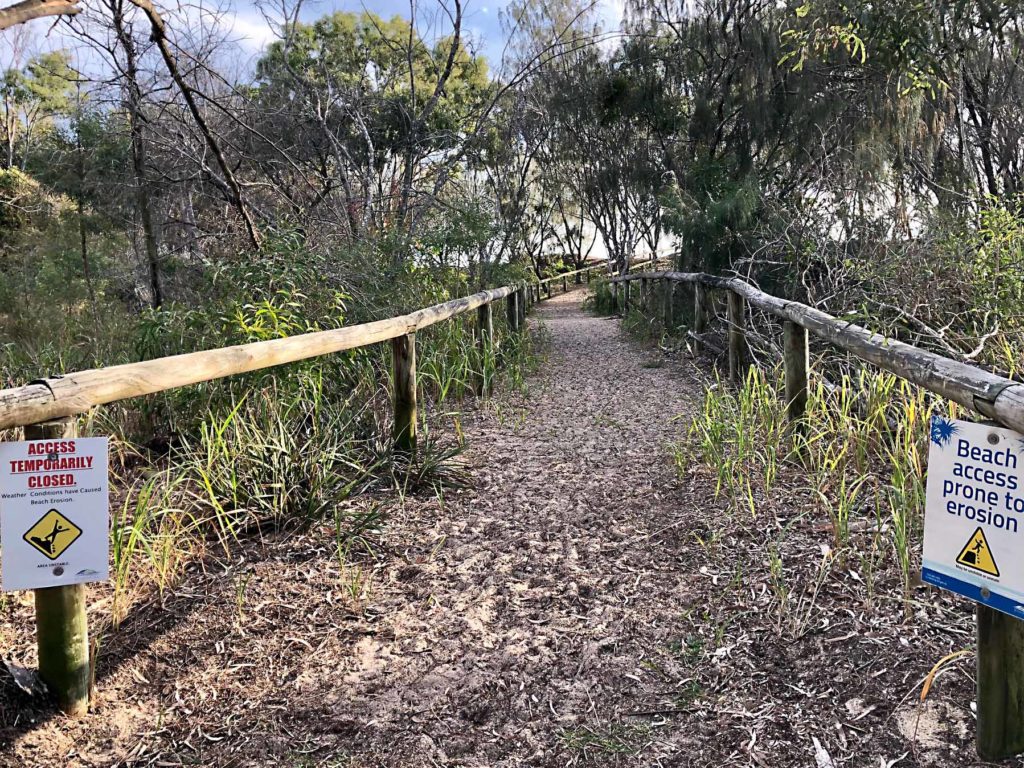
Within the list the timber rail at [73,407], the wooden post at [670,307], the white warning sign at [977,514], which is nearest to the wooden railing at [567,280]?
the wooden post at [670,307]

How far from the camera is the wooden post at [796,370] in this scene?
159 inches

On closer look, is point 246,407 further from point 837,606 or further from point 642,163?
point 642,163

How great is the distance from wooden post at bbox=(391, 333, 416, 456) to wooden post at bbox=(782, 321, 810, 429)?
7.12 feet

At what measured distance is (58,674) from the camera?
A: 79.7 inches

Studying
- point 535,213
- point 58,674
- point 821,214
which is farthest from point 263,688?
point 535,213

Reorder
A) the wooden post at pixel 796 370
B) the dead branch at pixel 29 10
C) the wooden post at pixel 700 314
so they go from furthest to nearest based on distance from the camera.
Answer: the wooden post at pixel 700 314 → the wooden post at pixel 796 370 → the dead branch at pixel 29 10

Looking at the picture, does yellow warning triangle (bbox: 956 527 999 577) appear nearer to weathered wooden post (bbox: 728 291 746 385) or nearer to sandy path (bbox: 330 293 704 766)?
sandy path (bbox: 330 293 704 766)

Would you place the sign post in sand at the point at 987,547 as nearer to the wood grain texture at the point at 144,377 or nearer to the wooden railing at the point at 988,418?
the wooden railing at the point at 988,418

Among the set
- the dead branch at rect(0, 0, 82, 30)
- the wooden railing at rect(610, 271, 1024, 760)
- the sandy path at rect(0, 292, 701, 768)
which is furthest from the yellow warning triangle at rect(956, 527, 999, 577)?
the dead branch at rect(0, 0, 82, 30)

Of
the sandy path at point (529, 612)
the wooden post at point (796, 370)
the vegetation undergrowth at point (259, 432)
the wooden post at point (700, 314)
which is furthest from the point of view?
the wooden post at point (700, 314)

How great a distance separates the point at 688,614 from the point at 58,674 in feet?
6.72

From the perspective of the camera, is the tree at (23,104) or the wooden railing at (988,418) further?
the tree at (23,104)

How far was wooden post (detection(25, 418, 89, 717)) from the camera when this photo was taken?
Answer: 78.1 inches

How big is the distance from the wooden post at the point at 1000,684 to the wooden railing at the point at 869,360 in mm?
478
